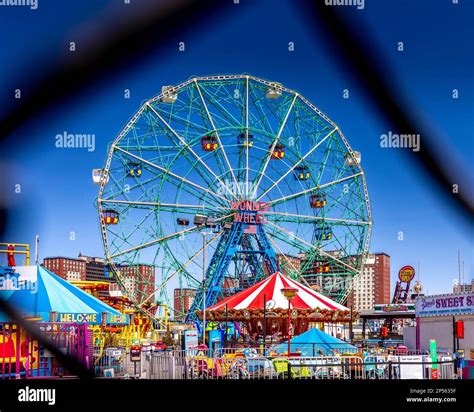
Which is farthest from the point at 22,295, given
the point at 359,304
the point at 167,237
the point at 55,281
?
the point at 359,304

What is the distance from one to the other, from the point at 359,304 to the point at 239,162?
118 meters

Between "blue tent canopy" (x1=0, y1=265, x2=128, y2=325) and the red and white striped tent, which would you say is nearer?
"blue tent canopy" (x1=0, y1=265, x2=128, y2=325)

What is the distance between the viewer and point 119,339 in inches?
1446

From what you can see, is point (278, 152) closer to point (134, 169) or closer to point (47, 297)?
point (134, 169)

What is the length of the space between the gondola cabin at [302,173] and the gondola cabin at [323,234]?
3.47m

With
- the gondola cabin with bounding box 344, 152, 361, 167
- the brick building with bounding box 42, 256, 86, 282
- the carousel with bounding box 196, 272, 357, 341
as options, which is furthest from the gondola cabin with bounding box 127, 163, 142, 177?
the brick building with bounding box 42, 256, 86, 282

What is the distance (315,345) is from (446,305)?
9074 mm

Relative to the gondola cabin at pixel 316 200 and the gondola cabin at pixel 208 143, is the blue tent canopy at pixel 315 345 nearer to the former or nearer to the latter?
the gondola cabin at pixel 208 143

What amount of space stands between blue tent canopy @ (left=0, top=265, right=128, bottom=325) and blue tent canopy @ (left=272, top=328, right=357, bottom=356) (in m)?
5.31

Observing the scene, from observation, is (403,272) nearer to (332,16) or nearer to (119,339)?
(119,339)

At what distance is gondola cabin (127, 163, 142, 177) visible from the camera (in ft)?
115

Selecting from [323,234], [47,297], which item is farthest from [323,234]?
[47,297]

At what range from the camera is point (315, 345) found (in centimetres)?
1858

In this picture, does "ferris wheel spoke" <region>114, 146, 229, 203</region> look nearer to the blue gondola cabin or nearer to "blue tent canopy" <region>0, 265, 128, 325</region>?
the blue gondola cabin
